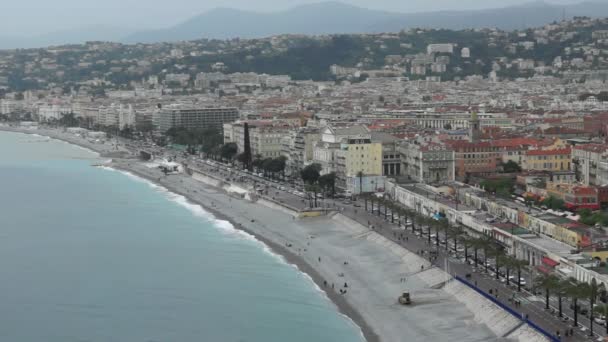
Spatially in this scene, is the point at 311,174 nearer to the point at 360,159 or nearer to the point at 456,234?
the point at 360,159

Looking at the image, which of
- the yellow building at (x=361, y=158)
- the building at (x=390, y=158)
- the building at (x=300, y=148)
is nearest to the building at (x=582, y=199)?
the yellow building at (x=361, y=158)

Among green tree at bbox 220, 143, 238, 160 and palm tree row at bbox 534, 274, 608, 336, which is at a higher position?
palm tree row at bbox 534, 274, 608, 336

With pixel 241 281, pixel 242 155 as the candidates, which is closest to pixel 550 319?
pixel 241 281

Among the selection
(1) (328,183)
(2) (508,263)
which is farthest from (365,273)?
(1) (328,183)

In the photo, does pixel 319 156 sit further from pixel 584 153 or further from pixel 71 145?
pixel 71 145

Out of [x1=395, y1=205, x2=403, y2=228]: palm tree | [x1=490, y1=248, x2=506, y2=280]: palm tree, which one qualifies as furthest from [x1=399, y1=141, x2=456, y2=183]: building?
[x1=490, y1=248, x2=506, y2=280]: palm tree

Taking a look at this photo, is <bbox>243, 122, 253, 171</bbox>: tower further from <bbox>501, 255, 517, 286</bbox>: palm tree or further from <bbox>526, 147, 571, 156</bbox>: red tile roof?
<bbox>501, 255, 517, 286</bbox>: palm tree

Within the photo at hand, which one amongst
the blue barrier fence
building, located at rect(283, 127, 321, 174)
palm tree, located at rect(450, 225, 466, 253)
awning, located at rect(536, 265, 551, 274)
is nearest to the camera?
the blue barrier fence
